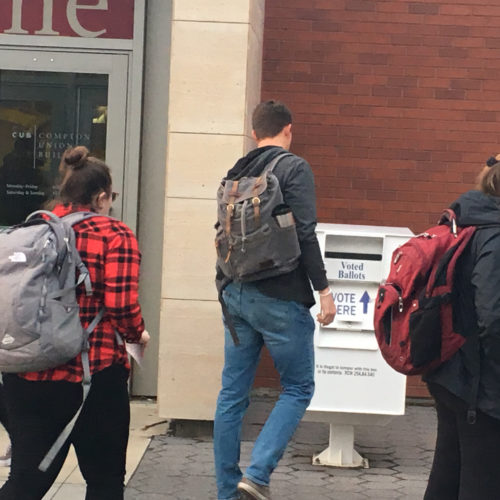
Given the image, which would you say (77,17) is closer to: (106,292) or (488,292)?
(106,292)

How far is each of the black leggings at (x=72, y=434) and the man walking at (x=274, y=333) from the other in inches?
36.4

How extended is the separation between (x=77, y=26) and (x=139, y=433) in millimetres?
2893

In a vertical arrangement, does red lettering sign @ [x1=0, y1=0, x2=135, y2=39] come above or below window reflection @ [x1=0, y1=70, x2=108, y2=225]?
above

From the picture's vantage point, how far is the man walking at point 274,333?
15.5ft

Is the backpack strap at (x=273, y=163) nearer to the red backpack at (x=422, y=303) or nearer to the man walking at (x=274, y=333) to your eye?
the man walking at (x=274, y=333)

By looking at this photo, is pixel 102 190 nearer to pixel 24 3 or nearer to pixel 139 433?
pixel 139 433

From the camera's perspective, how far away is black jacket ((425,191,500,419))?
3.47 meters

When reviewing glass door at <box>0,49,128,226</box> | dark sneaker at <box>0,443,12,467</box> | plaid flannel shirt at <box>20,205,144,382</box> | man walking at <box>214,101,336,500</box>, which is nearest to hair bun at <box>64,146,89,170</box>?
plaid flannel shirt at <box>20,205,144,382</box>

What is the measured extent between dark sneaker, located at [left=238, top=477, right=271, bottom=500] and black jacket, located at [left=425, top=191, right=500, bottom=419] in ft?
4.28

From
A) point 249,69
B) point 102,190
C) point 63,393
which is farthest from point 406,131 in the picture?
point 63,393

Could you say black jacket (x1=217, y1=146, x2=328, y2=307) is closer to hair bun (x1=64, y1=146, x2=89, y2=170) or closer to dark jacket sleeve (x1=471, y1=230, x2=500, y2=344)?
hair bun (x1=64, y1=146, x2=89, y2=170)

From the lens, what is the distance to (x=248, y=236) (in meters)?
4.66

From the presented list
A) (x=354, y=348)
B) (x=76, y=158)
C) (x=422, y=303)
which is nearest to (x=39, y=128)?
(x=354, y=348)

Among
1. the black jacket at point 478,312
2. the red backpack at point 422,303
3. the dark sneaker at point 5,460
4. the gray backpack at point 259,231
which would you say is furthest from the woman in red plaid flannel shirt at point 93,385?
the dark sneaker at point 5,460
